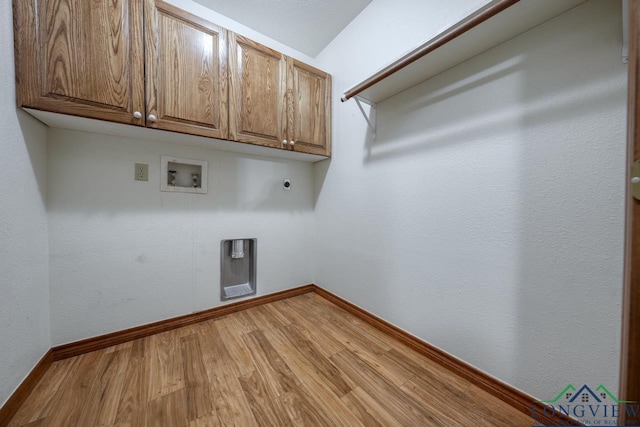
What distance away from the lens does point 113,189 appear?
1.25m

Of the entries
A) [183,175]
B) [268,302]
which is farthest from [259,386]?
[183,175]

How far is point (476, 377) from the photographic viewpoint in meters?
0.97

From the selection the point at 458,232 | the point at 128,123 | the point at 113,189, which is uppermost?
Answer: the point at 128,123

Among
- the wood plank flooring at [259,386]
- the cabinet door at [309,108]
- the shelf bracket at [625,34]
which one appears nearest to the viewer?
the shelf bracket at [625,34]

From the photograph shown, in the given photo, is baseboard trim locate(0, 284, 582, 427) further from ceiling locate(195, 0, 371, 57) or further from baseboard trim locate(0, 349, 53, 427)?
ceiling locate(195, 0, 371, 57)

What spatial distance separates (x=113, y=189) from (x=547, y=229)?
83.7 inches

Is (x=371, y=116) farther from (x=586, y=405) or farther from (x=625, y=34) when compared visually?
(x=586, y=405)

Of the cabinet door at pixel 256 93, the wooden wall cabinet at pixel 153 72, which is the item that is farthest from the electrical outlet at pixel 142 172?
the cabinet door at pixel 256 93

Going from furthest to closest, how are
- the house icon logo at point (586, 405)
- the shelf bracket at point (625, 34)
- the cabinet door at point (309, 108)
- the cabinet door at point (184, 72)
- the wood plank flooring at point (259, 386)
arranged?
the cabinet door at point (309, 108)
the cabinet door at point (184, 72)
the wood plank flooring at point (259, 386)
the house icon logo at point (586, 405)
the shelf bracket at point (625, 34)

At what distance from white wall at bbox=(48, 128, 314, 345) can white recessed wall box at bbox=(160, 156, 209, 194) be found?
0.11ft

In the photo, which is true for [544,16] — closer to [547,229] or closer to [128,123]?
[547,229]

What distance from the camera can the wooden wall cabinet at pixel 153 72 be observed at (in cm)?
89

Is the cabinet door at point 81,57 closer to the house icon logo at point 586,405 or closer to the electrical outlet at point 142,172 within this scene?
the electrical outlet at point 142,172

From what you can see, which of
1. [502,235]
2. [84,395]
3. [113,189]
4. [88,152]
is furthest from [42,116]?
[502,235]
